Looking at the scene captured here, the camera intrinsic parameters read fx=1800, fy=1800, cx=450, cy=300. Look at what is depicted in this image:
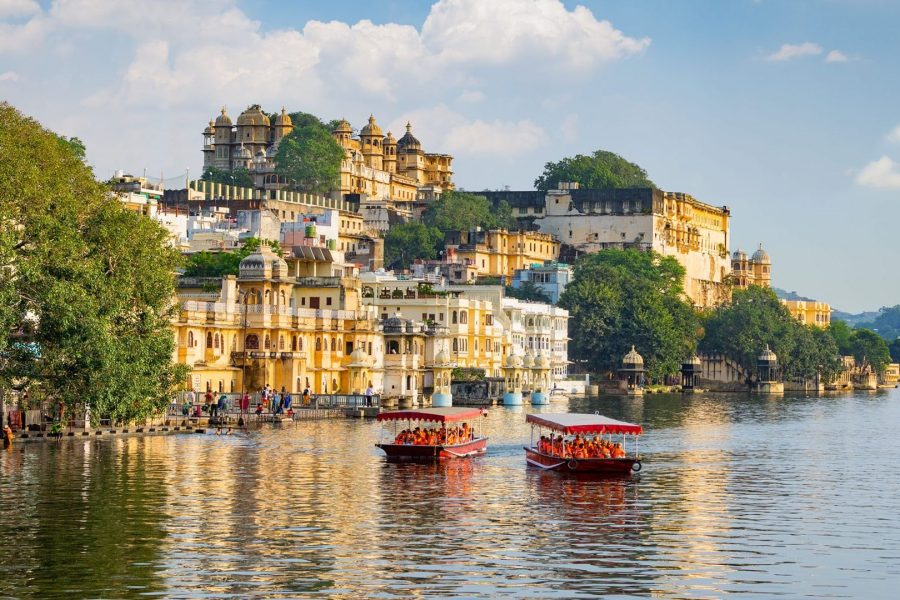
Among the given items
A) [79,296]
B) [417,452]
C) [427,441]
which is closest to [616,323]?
[427,441]

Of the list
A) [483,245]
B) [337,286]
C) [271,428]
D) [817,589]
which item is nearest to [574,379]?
[483,245]

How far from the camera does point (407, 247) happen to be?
635ft

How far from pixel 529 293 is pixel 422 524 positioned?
139 metres

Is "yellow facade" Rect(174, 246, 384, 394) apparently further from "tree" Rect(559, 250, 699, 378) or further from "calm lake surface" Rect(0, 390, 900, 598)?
"tree" Rect(559, 250, 699, 378)

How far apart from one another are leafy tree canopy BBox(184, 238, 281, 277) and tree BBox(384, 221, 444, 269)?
66229mm

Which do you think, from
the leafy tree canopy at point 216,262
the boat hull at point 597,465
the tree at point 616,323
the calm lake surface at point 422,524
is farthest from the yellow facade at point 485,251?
the boat hull at point 597,465

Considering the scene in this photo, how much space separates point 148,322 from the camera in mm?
72188

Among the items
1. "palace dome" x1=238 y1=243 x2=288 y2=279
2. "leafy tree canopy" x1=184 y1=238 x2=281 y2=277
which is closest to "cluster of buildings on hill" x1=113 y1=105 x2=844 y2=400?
"palace dome" x1=238 y1=243 x2=288 y2=279

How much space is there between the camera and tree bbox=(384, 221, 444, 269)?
192125 millimetres

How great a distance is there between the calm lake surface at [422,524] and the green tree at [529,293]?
109326 millimetres

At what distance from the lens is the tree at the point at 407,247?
192 m

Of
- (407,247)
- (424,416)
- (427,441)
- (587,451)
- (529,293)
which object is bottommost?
(587,451)

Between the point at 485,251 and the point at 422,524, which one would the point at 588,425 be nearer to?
the point at 422,524

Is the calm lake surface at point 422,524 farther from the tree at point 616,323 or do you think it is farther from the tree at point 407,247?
the tree at point 407,247
